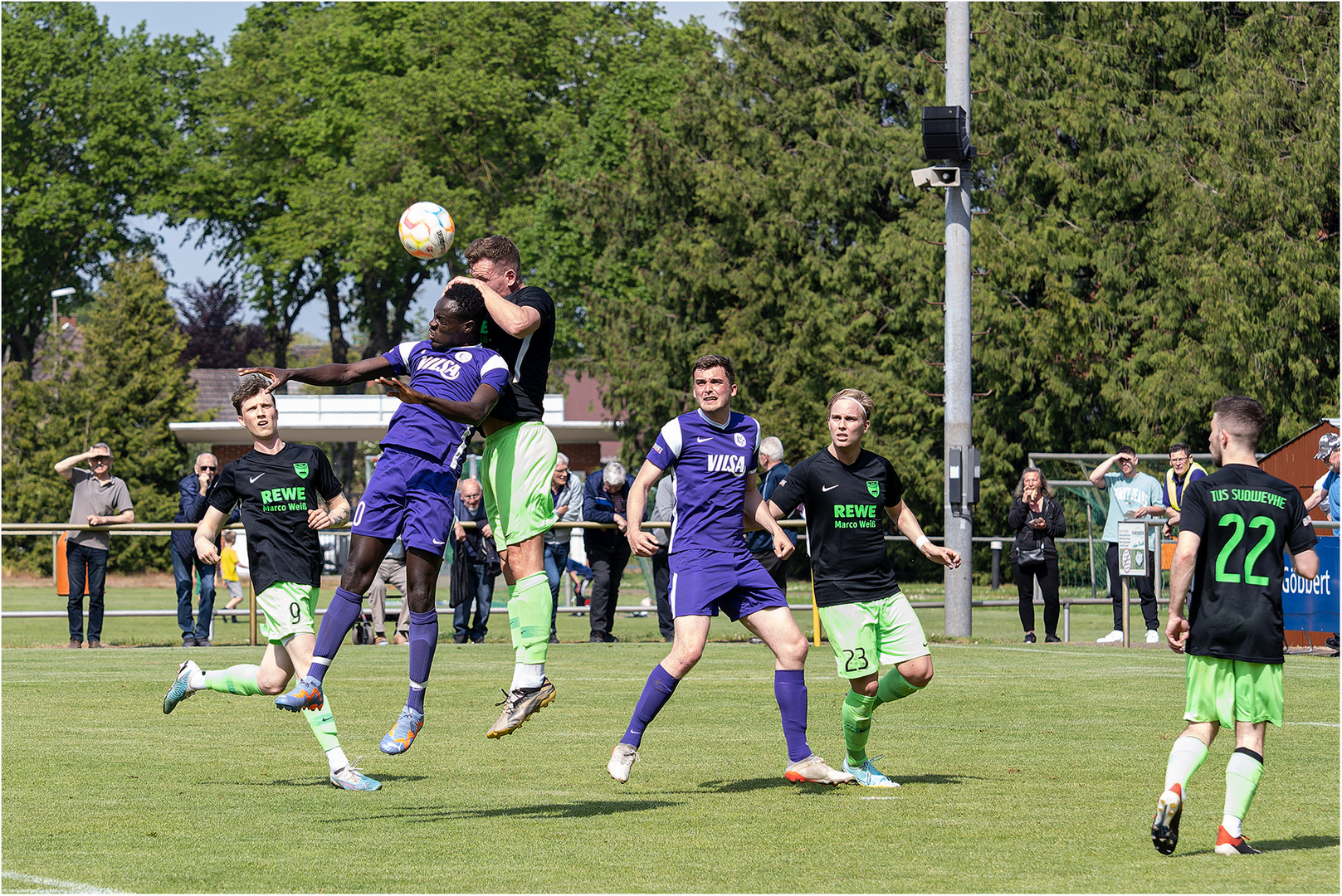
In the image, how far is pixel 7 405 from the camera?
150 feet

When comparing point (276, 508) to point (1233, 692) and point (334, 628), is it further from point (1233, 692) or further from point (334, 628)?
point (1233, 692)

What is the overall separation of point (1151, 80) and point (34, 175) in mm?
38222

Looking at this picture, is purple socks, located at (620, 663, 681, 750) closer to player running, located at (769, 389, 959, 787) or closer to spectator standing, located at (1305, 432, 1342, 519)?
player running, located at (769, 389, 959, 787)

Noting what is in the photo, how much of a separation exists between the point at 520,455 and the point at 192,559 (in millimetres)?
12232

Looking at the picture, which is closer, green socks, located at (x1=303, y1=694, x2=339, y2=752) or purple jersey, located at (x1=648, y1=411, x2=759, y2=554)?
green socks, located at (x1=303, y1=694, x2=339, y2=752)

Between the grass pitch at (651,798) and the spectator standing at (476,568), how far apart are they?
511 centimetres

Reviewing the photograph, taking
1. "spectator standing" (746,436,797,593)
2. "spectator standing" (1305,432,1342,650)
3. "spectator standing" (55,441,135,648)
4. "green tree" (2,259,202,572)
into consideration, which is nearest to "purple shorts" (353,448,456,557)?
"spectator standing" (746,436,797,593)

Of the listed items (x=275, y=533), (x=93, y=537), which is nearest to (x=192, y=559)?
(x=93, y=537)

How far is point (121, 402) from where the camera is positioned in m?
43.5

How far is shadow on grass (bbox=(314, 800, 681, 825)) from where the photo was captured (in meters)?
7.45

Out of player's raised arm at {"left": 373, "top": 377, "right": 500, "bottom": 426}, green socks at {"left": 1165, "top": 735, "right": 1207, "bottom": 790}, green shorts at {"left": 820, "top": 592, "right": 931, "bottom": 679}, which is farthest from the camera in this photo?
green shorts at {"left": 820, "top": 592, "right": 931, "bottom": 679}

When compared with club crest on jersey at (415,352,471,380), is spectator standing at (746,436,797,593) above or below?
below

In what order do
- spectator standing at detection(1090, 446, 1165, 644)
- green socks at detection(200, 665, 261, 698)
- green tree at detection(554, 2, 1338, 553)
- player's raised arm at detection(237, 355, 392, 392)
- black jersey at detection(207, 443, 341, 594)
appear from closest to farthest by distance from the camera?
player's raised arm at detection(237, 355, 392, 392)
black jersey at detection(207, 443, 341, 594)
green socks at detection(200, 665, 261, 698)
spectator standing at detection(1090, 446, 1165, 644)
green tree at detection(554, 2, 1338, 553)

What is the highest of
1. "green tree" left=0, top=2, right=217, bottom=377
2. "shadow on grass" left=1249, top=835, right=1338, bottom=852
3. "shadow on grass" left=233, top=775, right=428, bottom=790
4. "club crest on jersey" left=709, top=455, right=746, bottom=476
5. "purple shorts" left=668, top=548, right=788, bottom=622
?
"green tree" left=0, top=2, right=217, bottom=377
